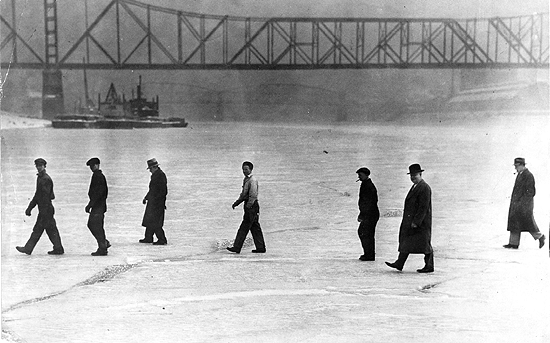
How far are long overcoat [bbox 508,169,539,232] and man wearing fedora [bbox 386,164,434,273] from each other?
1683 mm

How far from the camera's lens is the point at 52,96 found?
53406 millimetres

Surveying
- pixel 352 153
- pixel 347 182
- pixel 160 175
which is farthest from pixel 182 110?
pixel 160 175

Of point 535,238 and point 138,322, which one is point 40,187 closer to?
point 138,322

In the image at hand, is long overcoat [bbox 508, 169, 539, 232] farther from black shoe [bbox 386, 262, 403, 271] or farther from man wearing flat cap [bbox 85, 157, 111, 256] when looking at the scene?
man wearing flat cap [bbox 85, 157, 111, 256]

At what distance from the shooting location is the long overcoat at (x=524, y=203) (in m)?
8.03

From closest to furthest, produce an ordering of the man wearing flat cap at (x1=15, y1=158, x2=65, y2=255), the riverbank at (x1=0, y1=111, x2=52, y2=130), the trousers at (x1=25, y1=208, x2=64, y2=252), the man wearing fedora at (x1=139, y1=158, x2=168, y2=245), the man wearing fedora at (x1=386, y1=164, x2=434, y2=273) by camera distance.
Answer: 1. the man wearing fedora at (x1=386, y1=164, x2=434, y2=273)
2. the man wearing flat cap at (x1=15, y1=158, x2=65, y2=255)
3. the trousers at (x1=25, y1=208, x2=64, y2=252)
4. the man wearing fedora at (x1=139, y1=158, x2=168, y2=245)
5. the riverbank at (x1=0, y1=111, x2=52, y2=130)

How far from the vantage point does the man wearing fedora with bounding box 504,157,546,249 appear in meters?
8.02

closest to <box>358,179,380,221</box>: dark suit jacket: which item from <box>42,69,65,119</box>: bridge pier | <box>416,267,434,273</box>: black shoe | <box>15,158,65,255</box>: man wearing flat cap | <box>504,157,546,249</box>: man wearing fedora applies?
<box>416,267,434,273</box>: black shoe

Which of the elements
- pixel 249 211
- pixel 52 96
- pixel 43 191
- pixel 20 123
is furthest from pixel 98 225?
pixel 52 96

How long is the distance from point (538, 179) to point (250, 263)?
8.13 metres

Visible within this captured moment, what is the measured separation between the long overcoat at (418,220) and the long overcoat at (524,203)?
170cm

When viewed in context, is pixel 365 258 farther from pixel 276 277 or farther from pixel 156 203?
pixel 156 203

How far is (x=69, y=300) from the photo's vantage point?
19.3ft

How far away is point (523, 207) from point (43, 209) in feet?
18.1
